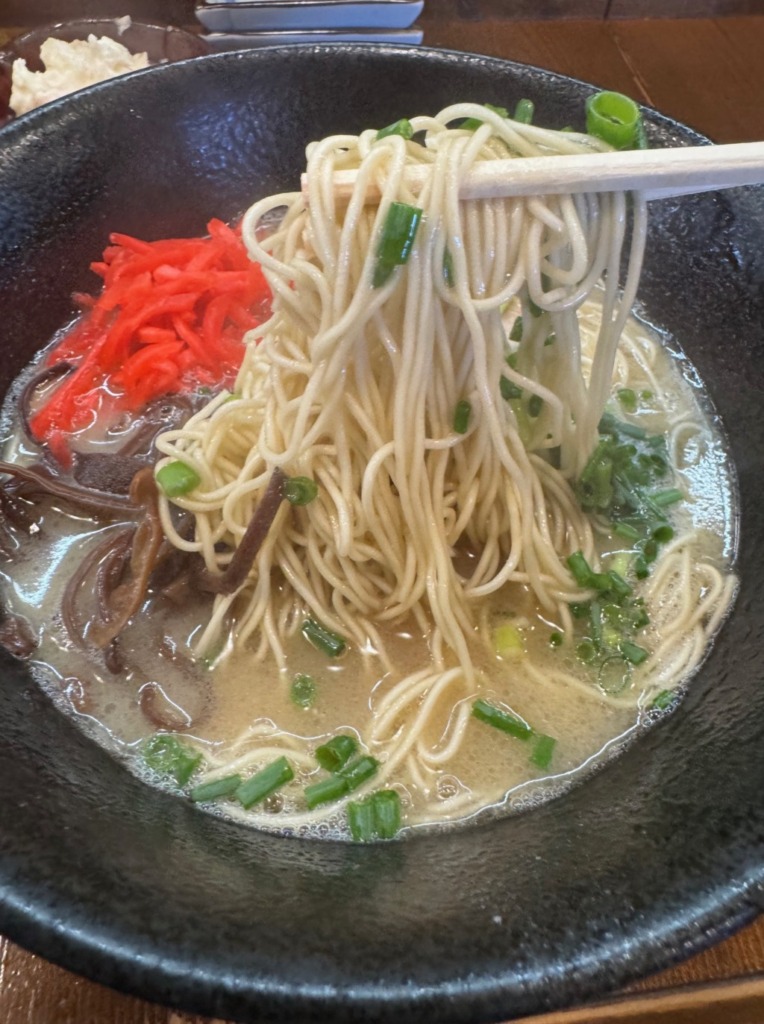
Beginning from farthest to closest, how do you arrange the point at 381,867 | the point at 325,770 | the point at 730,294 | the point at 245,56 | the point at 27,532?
the point at 245,56
the point at 730,294
the point at 27,532
the point at 325,770
the point at 381,867

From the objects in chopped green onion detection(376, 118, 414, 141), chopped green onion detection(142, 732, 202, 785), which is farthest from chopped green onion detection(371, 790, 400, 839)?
chopped green onion detection(376, 118, 414, 141)

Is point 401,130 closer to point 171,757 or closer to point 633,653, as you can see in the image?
point 633,653

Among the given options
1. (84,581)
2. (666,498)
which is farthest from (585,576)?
(84,581)

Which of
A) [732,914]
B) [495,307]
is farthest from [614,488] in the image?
[732,914]

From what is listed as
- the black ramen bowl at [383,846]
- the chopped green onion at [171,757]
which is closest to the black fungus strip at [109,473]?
the black ramen bowl at [383,846]

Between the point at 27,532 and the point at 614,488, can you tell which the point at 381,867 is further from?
the point at 27,532

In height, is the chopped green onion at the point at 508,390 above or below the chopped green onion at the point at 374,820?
above

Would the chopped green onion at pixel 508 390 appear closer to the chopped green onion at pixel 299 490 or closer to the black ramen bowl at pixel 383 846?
the chopped green onion at pixel 299 490
